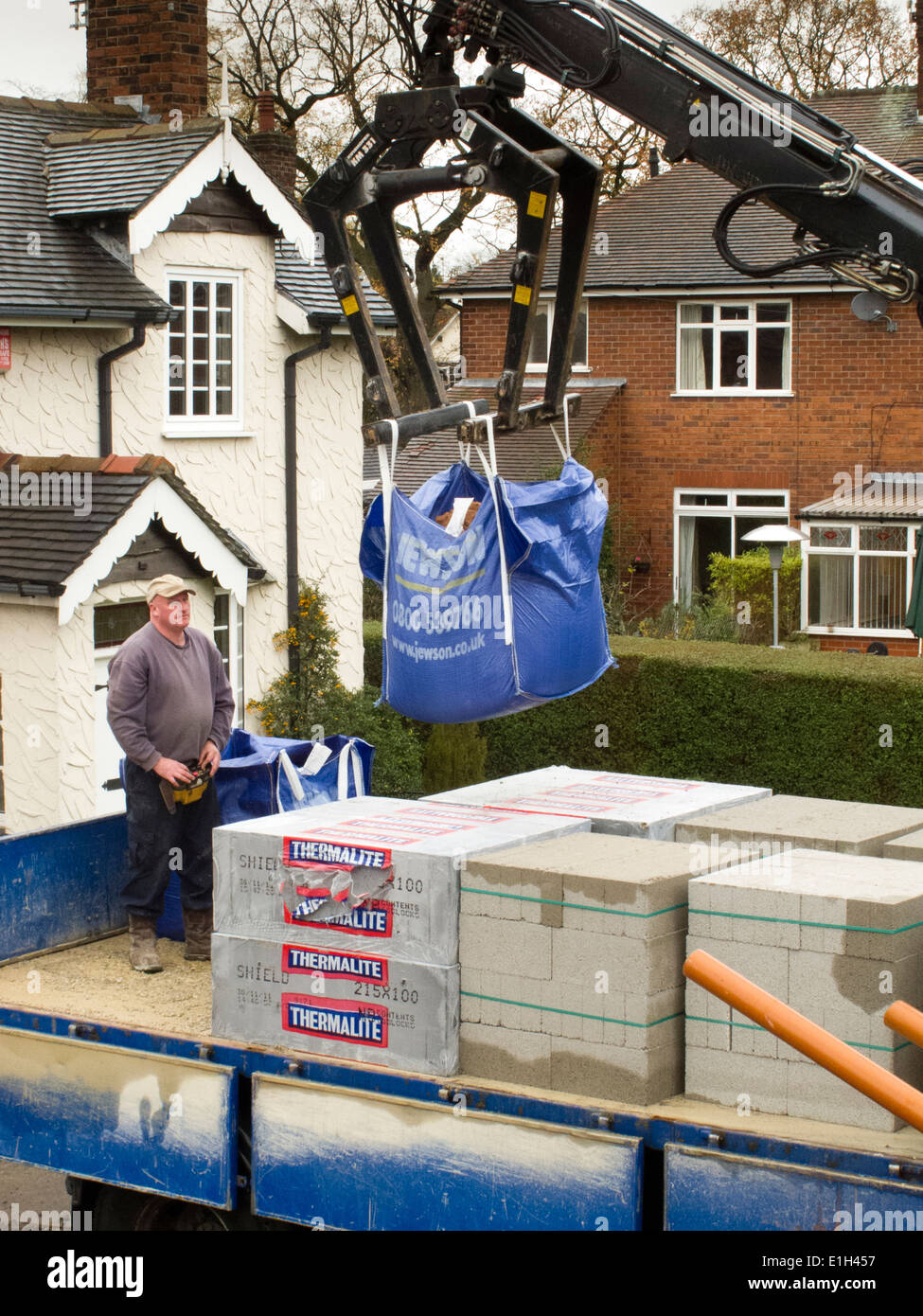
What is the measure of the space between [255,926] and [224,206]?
1184 centimetres

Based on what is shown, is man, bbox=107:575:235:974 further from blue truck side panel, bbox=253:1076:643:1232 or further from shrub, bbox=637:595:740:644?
shrub, bbox=637:595:740:644

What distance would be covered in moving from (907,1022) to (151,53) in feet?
51.5

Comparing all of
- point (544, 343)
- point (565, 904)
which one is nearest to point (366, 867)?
point (565, 904)

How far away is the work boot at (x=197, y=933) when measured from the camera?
704cm

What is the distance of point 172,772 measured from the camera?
22.8 ft

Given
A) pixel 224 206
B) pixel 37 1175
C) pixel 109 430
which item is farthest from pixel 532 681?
pixel 224 206

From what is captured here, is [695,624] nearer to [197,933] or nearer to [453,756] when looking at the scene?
[453,756]

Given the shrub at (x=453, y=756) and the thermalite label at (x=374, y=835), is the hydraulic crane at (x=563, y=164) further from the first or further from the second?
the shrub at (x=453, y=756)

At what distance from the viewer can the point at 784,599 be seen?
2508cm

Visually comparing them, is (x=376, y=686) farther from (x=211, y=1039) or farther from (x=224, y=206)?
(x=211, y=1039)

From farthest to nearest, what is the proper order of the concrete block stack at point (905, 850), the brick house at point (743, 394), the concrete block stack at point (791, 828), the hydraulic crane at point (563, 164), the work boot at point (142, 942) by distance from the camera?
the brick house at point (743, 394) < the work boot at point (142, 942) < the hydraulic crane at point (563, 164) < the concrete block stack at point (791, 828) < the concrete block stack at point (905, 850)

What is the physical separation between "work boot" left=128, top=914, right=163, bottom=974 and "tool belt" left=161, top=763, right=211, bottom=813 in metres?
0.49

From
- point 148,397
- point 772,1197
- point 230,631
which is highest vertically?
point 148,397

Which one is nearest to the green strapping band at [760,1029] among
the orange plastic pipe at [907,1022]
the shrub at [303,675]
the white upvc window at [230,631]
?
the orange plastic pipe at [907,1022]
